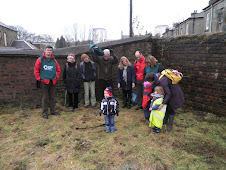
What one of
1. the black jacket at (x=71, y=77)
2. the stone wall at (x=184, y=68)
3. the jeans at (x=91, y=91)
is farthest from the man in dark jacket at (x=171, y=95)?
the black jacket at (x=71, y=77)

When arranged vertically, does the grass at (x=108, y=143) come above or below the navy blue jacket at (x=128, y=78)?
below

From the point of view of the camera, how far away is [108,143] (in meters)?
3.40

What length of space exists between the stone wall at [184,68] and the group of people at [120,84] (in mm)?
823

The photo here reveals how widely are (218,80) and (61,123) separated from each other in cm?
481

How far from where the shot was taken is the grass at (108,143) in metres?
2.77

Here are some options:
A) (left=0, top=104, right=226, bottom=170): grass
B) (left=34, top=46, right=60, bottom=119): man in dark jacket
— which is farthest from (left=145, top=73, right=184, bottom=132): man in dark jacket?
(left=34, top=46, right=60, bottom=119): man in dark jacket

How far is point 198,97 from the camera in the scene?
5203 mm

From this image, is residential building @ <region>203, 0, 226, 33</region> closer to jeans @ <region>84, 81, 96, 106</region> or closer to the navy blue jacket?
the navy blue jacket

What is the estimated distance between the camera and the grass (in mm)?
2768

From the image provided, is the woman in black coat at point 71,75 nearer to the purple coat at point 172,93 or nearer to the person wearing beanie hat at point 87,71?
the person wearing beanie hat at point 87,71

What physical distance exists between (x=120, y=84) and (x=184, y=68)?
91.6 inches

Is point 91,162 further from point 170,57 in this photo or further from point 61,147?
point 170,57

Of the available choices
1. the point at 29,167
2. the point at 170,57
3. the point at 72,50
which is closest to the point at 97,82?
the point at 72,50

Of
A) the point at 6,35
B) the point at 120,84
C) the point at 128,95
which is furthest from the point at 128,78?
the point at 6,35
